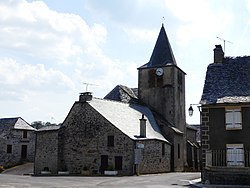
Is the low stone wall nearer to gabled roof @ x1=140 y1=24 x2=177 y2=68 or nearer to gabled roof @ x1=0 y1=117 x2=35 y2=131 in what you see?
gabled roof @ x1=140 y1=24 x2=177 y2=68

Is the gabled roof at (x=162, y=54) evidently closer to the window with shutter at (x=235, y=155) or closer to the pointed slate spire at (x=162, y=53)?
the pointed slate spire at (x=162, y=53)

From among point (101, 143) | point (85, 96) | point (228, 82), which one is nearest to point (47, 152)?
point (101, 143)

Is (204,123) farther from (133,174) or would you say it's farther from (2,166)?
(2,166)

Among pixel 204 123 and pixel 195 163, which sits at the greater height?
pixel 204 123

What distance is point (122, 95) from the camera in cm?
4384

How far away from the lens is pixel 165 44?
Result: 46562 mm

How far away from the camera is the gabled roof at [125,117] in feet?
113

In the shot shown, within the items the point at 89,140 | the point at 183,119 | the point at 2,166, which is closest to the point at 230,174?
the point at 89,140

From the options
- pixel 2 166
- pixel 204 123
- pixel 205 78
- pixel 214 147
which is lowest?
pixel 2 166

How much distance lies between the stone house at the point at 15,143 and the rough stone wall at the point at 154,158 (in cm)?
2012

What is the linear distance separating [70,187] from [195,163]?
101 feet

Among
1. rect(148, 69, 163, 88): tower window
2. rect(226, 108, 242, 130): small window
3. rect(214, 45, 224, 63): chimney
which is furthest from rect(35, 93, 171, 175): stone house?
rect(226, 108, 242, 130): small window

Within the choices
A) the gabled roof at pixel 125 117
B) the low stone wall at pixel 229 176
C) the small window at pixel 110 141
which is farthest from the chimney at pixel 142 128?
the low stone wall at pixel 229 176

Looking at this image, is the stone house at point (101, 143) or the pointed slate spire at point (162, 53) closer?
the stone house at point (101, 143)
